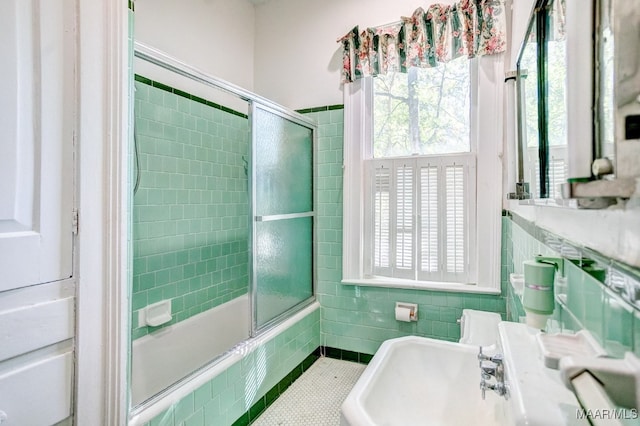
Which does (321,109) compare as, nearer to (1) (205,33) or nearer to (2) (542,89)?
(1) (205,33)

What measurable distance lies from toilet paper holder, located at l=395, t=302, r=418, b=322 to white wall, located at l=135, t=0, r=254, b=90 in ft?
6.66

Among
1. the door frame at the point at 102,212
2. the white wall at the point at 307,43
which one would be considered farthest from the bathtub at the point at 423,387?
the white wall at the point at 307,43

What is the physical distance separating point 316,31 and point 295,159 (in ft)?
3.36

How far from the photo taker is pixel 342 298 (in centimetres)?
222

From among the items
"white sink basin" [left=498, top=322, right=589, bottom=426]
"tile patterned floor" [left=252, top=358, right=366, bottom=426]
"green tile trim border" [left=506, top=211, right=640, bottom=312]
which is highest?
"green tile trim border" [left=506, top=211, right=640, bottom=312]

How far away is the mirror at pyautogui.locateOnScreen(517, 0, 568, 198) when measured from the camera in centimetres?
64

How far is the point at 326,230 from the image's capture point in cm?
229

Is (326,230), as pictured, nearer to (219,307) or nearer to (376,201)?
(376,201)

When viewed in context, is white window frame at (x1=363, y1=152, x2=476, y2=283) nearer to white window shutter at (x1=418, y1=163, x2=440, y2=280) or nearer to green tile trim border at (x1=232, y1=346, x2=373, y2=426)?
white window shutter at (x1=418, y1=163, x2=440, y2=280)

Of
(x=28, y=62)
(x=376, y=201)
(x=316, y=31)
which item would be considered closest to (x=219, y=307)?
(x=376, y=201)

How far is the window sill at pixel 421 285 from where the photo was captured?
1.88 m

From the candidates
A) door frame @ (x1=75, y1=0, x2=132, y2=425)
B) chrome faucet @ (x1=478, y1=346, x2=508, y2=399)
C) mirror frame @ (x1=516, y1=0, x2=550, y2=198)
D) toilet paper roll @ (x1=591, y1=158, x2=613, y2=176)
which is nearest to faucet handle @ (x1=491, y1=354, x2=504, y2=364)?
chrome faucet @ (x1=478, y1=346, x2=508, y2=399)

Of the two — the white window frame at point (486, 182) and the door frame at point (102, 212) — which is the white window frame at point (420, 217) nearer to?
the white window frame at point (486, 182)

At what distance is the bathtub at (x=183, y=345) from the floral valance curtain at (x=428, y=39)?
6.26 ft
